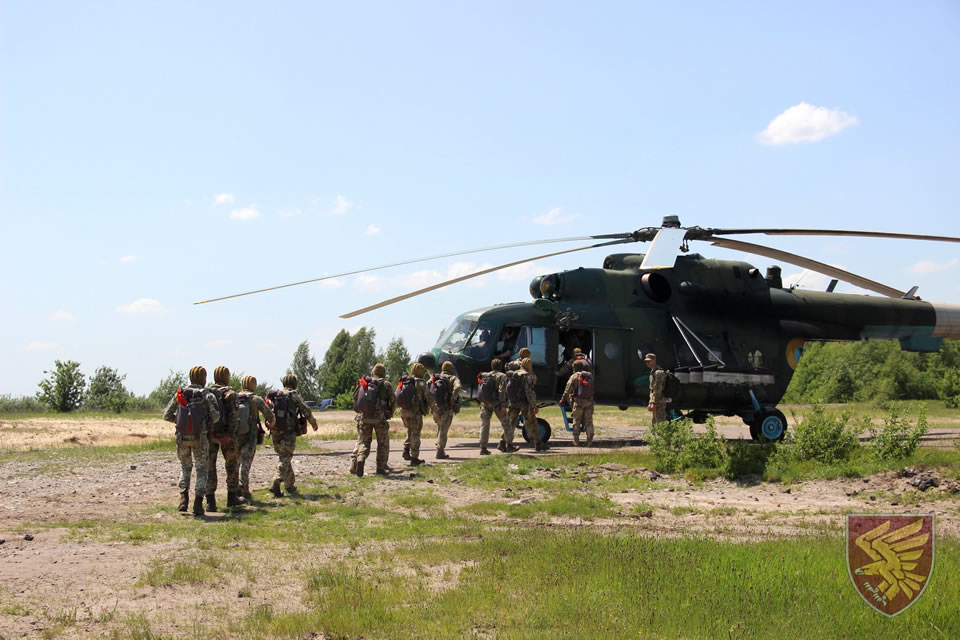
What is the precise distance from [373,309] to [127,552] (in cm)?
708

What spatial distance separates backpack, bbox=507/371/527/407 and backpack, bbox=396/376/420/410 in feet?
7.38

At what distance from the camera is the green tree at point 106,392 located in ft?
145

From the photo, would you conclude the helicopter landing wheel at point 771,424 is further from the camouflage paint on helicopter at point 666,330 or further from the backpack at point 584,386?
the backpack at point 584,386

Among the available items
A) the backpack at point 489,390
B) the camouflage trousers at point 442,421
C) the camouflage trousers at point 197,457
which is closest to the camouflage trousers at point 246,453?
the camouflage trousers at point 197,457

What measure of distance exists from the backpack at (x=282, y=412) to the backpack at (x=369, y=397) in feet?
4.14

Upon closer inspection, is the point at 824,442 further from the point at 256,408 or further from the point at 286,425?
the point at 256,408

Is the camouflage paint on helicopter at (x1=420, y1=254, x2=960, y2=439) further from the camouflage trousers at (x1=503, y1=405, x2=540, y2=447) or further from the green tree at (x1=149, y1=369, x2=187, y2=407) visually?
the green tree at (x1=149, y1=369, x2=187, y2=407)

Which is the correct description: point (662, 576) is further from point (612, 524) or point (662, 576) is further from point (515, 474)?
point (515, 474)

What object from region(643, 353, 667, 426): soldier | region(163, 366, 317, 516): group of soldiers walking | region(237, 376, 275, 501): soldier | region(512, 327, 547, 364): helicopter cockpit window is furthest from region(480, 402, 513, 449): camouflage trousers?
region(237, 376, 275, 501): soldier

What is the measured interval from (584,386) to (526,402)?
1.15 meters

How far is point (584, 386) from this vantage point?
1558cm

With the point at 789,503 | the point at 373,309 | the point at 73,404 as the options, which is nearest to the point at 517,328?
the point at 373,309

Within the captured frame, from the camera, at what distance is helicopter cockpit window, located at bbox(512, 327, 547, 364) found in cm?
1652

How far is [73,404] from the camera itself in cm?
4309
